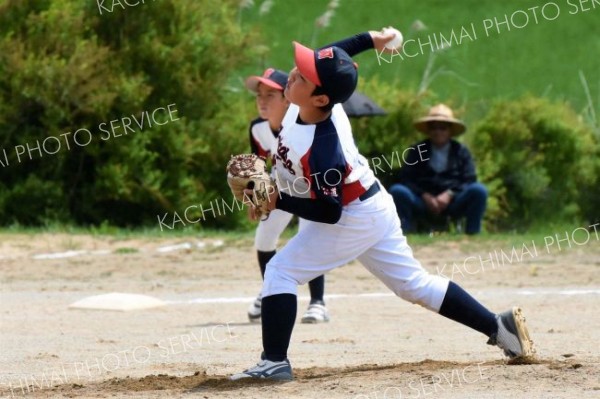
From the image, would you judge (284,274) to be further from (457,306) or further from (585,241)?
(585,241)

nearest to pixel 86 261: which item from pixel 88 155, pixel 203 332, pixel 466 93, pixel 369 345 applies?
pixel 88 155

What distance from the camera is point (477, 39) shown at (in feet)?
82.3

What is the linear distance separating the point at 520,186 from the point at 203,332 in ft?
27.9

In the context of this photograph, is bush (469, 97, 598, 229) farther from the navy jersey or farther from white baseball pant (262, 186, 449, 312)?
the navy jersey

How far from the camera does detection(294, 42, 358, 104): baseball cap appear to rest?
572cm

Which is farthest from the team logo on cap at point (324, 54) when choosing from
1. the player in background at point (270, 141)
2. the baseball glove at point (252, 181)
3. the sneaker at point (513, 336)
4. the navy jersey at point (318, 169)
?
the player in background at point (270, 141)

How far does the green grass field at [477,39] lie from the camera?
21750mm

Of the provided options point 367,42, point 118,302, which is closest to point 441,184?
point 118,302

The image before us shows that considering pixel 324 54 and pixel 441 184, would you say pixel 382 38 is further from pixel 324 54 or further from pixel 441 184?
pixel 441 184

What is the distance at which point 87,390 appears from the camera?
597 centimetres

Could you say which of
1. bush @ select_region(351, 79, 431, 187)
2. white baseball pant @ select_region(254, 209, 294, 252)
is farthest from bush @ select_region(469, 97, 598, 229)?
white baseball pant @ select_region(254, 209, 294, 252)

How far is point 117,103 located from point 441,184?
4061 mm

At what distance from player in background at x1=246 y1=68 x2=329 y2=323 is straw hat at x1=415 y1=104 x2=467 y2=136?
5539mm

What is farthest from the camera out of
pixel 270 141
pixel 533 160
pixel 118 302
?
pixel 533 160
